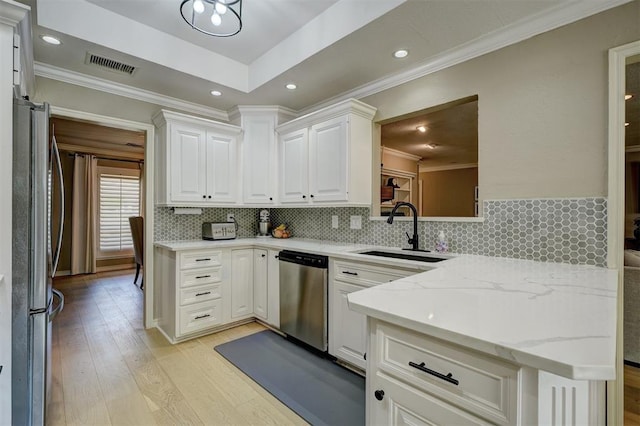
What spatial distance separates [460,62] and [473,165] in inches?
229

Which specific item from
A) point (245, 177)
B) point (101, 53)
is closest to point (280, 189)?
point (245, 177)

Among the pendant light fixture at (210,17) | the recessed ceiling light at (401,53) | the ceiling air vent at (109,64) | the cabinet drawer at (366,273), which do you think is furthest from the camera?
the ceiling air vent at (109,64)

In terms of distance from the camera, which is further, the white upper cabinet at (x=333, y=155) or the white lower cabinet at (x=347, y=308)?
the white upper cabinet at (x=333, y=155)

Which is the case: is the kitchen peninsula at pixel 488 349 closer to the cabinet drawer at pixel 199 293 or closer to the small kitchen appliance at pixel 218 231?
the cabinet drawer at pixel 199 293

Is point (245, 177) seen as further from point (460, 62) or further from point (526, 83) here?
point (526, 83)

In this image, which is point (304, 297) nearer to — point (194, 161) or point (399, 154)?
point (194, 161)

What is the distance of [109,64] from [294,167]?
1842 mm

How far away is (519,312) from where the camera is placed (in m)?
0.90

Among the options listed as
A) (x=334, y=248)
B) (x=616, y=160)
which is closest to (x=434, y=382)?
(x=616, y=160)

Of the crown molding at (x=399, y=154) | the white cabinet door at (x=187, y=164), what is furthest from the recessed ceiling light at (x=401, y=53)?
the crown molding at (x=399, y=154)

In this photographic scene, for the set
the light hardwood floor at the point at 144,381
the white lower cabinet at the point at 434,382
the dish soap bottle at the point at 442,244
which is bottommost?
the light hardwood floor at the point at 144,381

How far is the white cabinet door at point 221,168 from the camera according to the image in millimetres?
3227

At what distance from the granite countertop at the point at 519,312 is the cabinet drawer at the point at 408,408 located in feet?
0.75

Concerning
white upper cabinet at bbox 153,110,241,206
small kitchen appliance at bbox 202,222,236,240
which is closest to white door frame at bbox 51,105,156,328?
white upper cabinet at bbox 153,110,241,206
